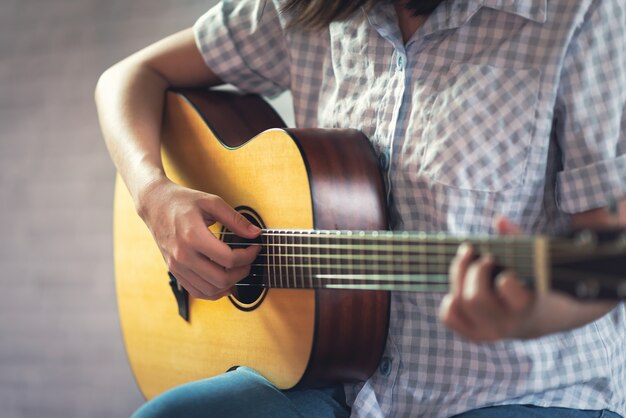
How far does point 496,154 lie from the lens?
102 centimetres

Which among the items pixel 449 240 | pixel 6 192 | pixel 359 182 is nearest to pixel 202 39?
pixel 359 182

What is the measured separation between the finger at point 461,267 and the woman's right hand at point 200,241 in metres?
0.42

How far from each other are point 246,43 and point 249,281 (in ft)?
1.50

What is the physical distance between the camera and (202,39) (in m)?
1.41

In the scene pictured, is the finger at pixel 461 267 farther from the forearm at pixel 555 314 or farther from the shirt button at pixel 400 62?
the shirt button at pixel 400 62

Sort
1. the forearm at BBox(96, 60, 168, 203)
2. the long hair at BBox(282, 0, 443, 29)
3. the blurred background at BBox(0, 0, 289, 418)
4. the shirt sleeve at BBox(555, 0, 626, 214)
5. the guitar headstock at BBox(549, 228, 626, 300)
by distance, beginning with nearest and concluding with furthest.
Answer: the guitar headstock at BBox(549, 228, 626, 300) → the shirt sleeve at BBox(555, 0, 626, 214) → the long hair at BBox(282, 0, 443, 29) → the forearm at BBox(96, 60, 168, 203) → the blurred background at BBox(0, 0, 289, 418)

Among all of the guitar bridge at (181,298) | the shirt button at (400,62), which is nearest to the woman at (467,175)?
the shirt button at (400,62)

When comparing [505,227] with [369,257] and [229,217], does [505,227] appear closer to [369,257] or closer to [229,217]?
[369,257]

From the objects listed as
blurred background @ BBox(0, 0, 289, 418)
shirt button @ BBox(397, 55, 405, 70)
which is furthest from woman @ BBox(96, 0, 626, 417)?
blurred background @ BBox(0, 0, 289, 418)

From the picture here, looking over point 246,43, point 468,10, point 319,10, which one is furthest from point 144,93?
point 468,10

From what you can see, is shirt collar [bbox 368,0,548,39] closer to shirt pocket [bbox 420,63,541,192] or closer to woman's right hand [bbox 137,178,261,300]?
shirt pocket [bbox 420,63,541,192]

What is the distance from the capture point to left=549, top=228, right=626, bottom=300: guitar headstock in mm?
669

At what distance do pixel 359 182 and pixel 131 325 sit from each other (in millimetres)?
608

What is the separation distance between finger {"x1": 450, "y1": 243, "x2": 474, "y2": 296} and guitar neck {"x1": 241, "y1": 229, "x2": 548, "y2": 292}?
0.04 feet
